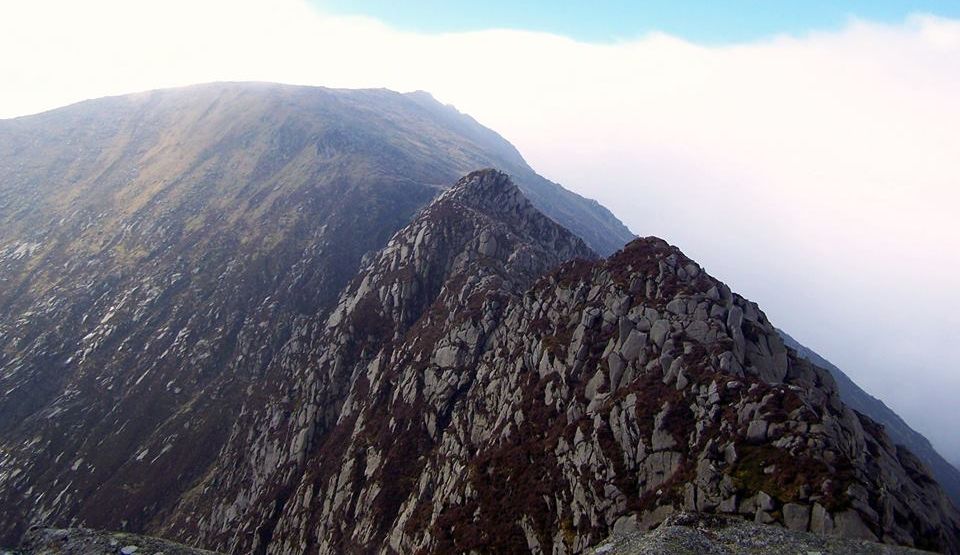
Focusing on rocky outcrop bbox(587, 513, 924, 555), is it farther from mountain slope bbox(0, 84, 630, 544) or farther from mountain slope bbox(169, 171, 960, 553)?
mountain slope bbox(0, 84, 630, 544)

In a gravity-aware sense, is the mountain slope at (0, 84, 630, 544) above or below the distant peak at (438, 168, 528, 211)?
below

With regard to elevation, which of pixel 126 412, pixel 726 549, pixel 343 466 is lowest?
pixel 126 412

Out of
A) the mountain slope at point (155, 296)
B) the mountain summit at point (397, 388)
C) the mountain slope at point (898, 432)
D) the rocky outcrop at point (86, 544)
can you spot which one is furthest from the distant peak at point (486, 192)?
the mountain slope at point (898, 432)

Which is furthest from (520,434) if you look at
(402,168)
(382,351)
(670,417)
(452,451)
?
(402,168)

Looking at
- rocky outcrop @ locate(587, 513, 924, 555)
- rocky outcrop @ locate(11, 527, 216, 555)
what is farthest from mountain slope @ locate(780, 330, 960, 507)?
rocky outcrop @ locate(11, 527, 216, 555)

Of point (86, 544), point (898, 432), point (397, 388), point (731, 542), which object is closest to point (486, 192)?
point (397, 388)

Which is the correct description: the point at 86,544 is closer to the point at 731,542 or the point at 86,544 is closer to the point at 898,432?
the point at 731,542

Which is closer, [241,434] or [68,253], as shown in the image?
[241,434]

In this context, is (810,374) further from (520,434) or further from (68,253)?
(68,253)

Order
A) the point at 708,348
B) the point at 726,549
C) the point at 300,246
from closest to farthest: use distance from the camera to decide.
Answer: the point at 726,549 → the point at 708,348 → the point at 300,246
